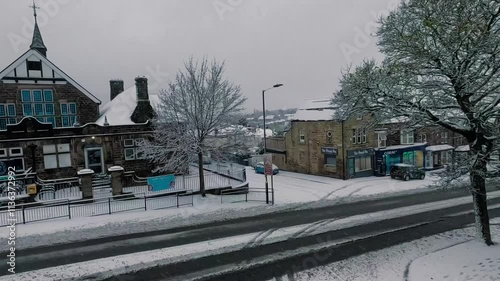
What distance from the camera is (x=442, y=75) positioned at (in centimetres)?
1187

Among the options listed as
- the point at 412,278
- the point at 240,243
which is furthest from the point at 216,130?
the point at 412,278

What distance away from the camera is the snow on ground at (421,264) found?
10.5m

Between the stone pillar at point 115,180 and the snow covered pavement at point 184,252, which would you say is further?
the stone pillar at point 115,180

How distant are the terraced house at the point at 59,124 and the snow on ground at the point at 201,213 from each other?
8613 mm

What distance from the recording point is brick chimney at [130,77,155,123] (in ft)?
91.0

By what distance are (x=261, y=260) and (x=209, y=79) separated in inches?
504

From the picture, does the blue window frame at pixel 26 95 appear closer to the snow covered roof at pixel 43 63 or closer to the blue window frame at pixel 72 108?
the snow covered roof at pixel 43 63

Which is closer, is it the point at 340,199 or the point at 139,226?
the point at 139,226

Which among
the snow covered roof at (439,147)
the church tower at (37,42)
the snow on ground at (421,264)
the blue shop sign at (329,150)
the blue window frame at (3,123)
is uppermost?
the church tower at (37,42)

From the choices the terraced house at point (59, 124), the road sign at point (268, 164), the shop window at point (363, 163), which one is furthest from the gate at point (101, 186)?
the shop window at point (363, 163)

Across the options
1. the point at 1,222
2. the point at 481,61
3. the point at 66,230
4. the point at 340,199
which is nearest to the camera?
the point at 481,61

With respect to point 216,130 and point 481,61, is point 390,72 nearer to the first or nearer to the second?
point 481,61

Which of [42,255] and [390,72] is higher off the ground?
[390,72]

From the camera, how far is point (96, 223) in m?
16.6
